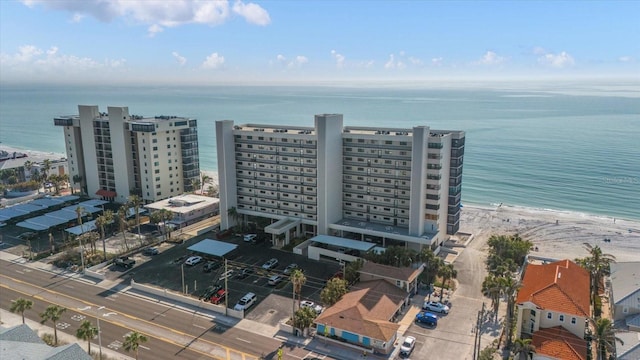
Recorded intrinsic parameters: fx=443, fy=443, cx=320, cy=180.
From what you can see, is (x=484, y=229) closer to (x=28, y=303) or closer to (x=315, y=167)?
(x=315, y=167)

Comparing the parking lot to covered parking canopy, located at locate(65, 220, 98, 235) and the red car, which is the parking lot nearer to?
the red car

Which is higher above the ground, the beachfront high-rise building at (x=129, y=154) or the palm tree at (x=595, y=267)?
the beachfront high-rise building at (x=129, y=154)

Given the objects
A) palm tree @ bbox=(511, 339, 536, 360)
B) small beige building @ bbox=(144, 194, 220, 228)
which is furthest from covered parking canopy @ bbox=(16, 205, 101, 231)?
palm tree @ bbox=(511, 339, 536, 360)

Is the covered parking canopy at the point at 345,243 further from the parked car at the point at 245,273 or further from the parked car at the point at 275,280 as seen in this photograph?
the parked car at the point at 245,273

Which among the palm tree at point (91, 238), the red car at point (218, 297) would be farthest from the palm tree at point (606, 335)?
the palm tree at point (91, 238)

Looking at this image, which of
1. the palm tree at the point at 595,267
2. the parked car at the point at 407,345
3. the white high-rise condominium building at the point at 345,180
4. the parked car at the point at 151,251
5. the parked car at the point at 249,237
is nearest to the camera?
the parked car at the point at 407,345
